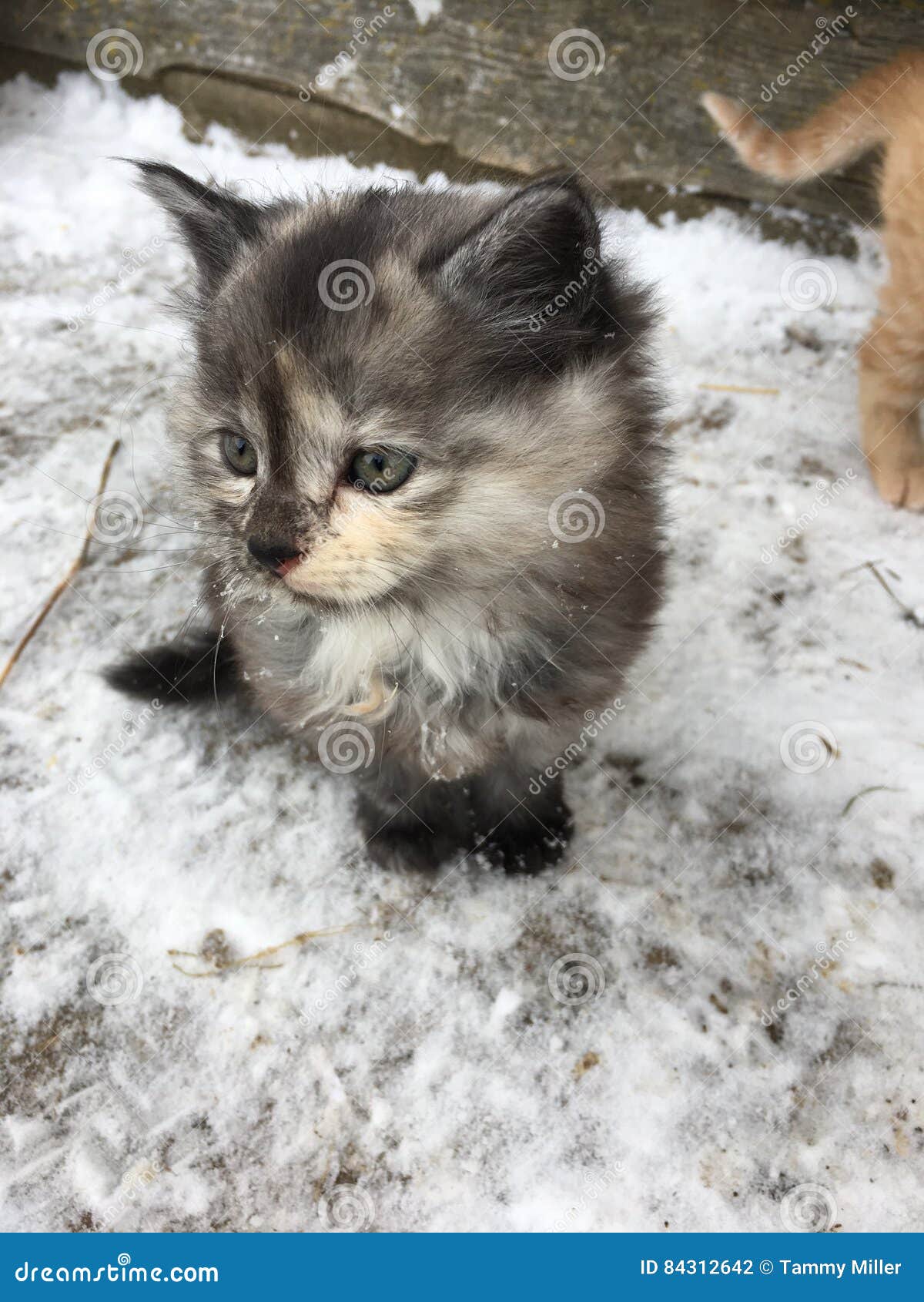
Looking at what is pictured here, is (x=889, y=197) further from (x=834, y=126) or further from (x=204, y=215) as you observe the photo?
(x=204, y=215)

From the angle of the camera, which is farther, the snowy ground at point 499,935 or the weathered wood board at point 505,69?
the weathered wood board at point 505,69

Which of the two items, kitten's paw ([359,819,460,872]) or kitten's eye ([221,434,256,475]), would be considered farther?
kitten's paw ([359,819,460,872])

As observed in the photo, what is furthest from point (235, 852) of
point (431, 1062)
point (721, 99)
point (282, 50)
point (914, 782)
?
point (282, 50)

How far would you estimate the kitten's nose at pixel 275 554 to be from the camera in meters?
1.21

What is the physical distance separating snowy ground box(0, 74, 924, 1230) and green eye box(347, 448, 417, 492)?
0.64 meters

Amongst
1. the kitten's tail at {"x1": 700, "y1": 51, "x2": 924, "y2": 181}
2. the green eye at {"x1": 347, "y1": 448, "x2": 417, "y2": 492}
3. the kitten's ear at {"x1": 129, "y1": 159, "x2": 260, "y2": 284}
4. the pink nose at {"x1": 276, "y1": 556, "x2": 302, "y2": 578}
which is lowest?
the pink nose at {"x1": 276, "y1": 556, "x2": 302, "y2": 578}

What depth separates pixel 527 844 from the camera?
190cm

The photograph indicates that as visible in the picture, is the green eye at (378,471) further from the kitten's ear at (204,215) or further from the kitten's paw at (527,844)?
the kitten's paw at (527,844)

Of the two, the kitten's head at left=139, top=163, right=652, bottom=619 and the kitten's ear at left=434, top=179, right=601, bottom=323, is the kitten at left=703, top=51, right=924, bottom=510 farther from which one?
the kitten's ear at left=434, top=179, right=601, bottom=323

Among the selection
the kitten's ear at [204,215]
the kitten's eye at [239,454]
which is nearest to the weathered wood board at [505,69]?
the kitten's ear at [204,215]

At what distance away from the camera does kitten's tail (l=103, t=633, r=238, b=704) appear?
81.3 inches

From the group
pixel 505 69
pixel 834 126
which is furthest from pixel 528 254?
pixel 505 69

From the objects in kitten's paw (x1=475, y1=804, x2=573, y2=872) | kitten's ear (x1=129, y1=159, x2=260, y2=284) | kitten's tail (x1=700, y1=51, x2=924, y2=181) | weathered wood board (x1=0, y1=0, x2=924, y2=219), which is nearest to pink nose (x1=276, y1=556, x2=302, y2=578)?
kitten's ear (x1=129, y1=159, x2=260, y2=284)

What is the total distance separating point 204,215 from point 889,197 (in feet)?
6.48
